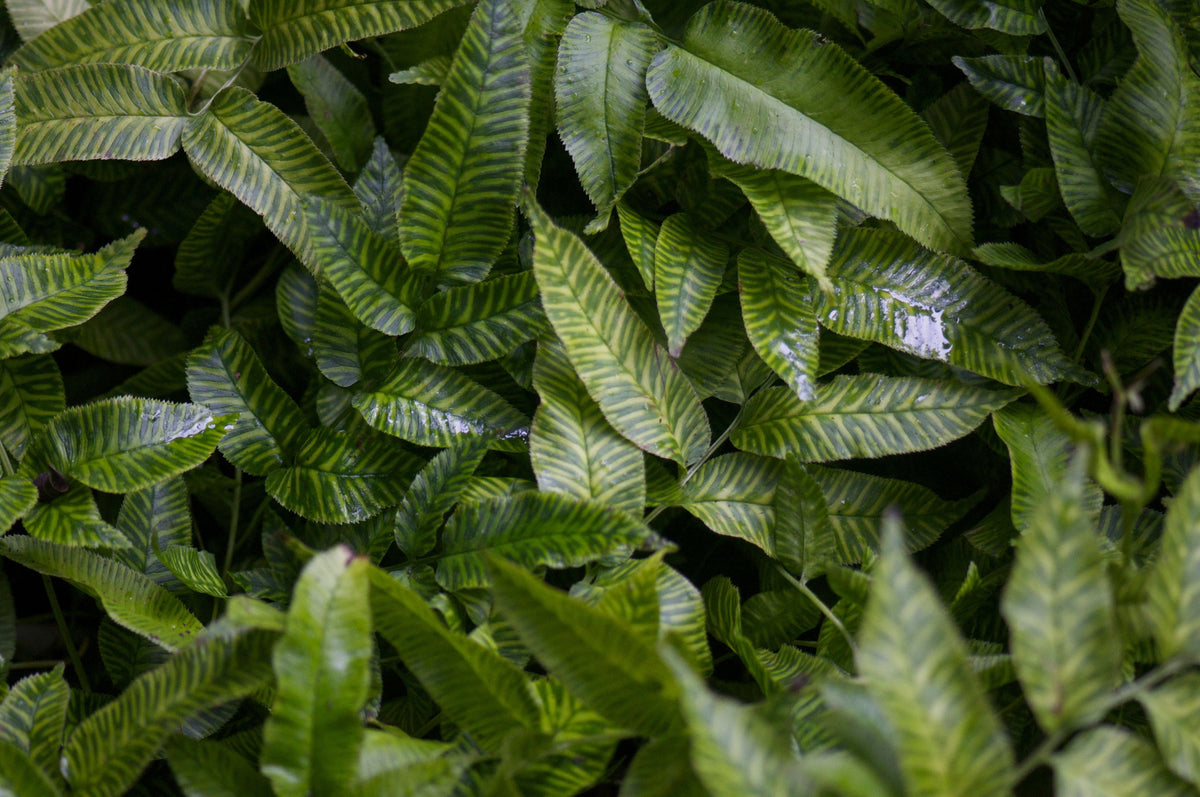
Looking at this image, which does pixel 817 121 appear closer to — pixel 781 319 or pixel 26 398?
pixel 781 319

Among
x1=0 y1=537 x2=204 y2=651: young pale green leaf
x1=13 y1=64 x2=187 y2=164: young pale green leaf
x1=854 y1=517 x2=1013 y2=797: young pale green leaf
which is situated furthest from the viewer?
x1=13 y1=64 x2=187 y2=164: young pale green leaf

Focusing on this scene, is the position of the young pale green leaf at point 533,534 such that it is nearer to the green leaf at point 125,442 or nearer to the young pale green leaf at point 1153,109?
the green leaf at point 125,442

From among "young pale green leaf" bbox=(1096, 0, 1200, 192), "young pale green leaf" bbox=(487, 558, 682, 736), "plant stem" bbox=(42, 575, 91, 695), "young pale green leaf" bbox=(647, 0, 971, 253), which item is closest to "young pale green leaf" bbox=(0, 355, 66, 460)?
"plant stem" bbox=(42, 575, 91, 695)

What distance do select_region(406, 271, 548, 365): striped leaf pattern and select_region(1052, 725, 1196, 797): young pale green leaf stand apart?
48cm

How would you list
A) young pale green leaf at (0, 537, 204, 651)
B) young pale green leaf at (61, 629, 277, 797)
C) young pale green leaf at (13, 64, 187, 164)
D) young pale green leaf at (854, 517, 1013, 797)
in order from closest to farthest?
1. young pale green leaf at (854, 517, 1013, 797)
2. young pale green leaf at (61, 629, 277, 797)
3. young pale green leaf at (0, 537, 204, 651)
4. young pale green leaf at (13, 64, 187, 164)

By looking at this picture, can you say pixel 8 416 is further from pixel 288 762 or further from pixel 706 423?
pixel 706 423

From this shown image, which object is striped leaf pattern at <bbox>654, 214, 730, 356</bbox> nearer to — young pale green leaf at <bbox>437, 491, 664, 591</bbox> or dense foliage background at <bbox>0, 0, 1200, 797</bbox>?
dense foliage background at <bbox>0, 0, 1200, 797</bbox>

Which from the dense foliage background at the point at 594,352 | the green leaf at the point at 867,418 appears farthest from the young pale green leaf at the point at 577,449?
the green leaf at the point at 867,418

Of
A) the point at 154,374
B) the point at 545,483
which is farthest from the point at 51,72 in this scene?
the point at 545,483

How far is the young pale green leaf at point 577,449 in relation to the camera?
0.75 metres

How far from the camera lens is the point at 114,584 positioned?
2.47ft

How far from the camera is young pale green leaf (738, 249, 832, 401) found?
0.78 m

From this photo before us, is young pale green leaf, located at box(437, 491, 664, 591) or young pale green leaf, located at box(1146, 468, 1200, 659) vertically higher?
young pale green leaf, located at box(1146, 468, 1200, 659)

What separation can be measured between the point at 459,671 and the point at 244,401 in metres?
0.35
